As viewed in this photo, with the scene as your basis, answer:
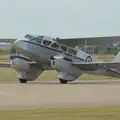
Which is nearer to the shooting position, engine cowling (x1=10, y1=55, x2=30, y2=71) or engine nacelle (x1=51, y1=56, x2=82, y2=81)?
engine nacelle (x1=51, y1=56, x2=82, y2=81)

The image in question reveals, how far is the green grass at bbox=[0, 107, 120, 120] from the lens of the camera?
12.2 metres

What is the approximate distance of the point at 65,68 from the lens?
102ft

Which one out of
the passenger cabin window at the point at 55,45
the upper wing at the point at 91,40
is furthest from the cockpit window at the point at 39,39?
the upper wing at the point at 91,40

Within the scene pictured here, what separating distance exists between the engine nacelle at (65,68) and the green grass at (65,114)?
1668cm

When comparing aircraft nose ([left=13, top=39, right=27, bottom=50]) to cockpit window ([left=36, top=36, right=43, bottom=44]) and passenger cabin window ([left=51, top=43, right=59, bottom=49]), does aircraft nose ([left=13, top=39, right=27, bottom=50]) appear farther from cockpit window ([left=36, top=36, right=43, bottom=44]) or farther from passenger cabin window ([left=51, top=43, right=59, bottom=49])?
passenger cabin window ([left=51, top=43, right=59, bottom=49])

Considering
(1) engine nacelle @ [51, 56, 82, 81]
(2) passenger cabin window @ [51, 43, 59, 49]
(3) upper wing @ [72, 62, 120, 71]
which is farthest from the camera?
(2) passenger cabin window @ [51, 43, 59, 49]

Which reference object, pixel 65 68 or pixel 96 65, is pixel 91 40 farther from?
pixel 65 68

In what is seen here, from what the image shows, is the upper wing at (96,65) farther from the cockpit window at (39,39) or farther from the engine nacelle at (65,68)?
the cockpit window at (39,39)

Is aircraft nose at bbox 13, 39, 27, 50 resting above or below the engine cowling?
above

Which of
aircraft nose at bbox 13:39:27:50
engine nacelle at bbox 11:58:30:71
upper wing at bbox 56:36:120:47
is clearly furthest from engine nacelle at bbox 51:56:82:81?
engine nacelle at bbox 11:58:30:71

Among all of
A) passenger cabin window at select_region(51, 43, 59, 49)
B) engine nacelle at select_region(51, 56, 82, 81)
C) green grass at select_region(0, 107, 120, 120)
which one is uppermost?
passenger cabin window at select_region(51, 43, 59, 49)

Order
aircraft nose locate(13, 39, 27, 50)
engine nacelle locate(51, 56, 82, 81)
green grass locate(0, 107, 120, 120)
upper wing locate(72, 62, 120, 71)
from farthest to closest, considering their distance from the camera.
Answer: upper wing locate(72, 62, 120, 71)
aircraft nose locate(13, 39, 27, 50)
engine nacelle locate(51, 56, 82, 81)
green grass locate(0, 107, 120, 120)

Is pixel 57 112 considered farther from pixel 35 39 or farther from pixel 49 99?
pixel 35 39

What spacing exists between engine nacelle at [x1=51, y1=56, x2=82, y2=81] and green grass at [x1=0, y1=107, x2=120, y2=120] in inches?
657
